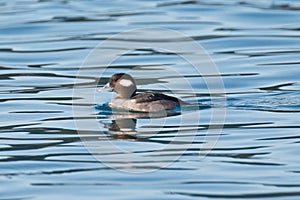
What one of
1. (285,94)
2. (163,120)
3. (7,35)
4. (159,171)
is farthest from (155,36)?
(159,171)

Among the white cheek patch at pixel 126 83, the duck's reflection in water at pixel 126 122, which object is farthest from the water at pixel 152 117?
the white cheek patch at pixel 126 83

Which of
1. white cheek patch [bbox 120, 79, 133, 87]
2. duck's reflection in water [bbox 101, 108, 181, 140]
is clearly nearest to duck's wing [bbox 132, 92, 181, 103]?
duck's reflection in water [bbox 101, 108, 181, 140]

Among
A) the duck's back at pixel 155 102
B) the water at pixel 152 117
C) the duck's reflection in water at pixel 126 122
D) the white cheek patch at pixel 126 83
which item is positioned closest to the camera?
the water at pixel 152 117

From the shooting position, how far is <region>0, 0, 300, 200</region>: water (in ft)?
33.0

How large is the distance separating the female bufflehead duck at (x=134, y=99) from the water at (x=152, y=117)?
22 cm

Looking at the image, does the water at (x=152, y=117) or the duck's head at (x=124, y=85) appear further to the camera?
the duck's head at (x=124, y=85)

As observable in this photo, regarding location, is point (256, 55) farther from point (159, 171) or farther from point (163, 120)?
point (159, 171)

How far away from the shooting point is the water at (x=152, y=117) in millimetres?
10070

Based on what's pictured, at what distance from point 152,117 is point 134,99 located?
0.67m

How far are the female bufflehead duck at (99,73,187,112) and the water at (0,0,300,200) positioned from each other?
0.22 m

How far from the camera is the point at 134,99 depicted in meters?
14.8

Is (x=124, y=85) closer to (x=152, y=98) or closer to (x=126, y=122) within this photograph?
(x=152, y=98)

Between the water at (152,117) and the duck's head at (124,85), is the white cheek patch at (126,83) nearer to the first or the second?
the duck's head at (124,85)

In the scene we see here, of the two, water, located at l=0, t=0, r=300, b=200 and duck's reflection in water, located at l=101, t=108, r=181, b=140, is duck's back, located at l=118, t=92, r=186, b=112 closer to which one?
duck's reflection in water, located at l=101, t=108, r=181, b=140
